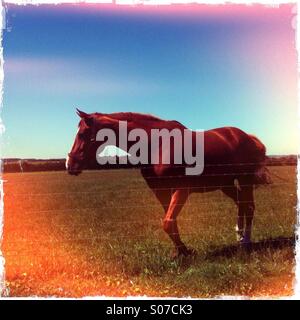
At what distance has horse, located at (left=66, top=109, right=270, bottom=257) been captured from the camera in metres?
6.21

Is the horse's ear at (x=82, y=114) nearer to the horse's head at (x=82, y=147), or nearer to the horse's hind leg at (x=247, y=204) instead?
the horse's head at (x=82, y=147)

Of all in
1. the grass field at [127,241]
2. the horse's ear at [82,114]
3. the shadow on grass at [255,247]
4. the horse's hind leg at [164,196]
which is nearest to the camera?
the grass field at [127,241]

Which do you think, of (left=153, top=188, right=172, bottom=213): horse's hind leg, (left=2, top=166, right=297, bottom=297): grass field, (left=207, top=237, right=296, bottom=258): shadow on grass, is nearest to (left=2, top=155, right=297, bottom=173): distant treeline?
(left=2, top=166, right=297, bottom=297): grass field

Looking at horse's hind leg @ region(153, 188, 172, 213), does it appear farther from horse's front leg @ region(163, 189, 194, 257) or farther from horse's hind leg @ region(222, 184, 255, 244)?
horse's hind leg @ region(222, 184, 255, 244)

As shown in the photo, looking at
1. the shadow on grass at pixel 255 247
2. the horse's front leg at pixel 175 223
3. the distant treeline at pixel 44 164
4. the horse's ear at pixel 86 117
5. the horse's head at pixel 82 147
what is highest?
the horse's ear at pixel 86 117

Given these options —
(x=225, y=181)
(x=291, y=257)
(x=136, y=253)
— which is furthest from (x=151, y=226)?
(x=291, y=257)

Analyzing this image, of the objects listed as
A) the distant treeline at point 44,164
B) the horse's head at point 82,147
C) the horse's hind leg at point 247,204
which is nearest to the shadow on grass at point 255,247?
the horse's hind leg at point 247,204

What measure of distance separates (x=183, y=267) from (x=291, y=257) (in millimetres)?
1219

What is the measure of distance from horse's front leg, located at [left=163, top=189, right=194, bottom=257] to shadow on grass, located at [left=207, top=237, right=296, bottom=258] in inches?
12.1

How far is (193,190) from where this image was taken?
6434 mm

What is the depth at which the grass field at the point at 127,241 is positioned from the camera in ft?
19.7

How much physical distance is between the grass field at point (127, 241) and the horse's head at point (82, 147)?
0.15 meters

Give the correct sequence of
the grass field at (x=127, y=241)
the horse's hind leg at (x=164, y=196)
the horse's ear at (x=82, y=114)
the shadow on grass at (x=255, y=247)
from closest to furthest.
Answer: the grass field at (x=127, y=241)
the horse's ear at (x=82, y=114)
the shadow on grass at (x=255, y=247)
the horse's hind leg at (x=164, y=196)

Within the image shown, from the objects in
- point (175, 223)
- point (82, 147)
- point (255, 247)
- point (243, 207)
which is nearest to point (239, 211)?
point (243, 207)
